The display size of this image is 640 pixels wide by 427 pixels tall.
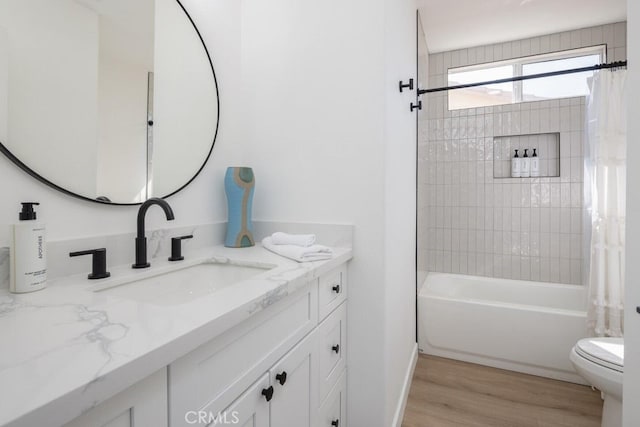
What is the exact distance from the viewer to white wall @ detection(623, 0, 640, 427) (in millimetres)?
952

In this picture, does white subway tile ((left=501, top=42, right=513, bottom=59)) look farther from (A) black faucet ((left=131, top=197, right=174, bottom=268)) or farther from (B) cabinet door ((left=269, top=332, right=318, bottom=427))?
(A) black faucet ((left=131, top=197, right=174, bottom=268))

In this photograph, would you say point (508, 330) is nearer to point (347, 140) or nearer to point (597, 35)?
point (347, 140)

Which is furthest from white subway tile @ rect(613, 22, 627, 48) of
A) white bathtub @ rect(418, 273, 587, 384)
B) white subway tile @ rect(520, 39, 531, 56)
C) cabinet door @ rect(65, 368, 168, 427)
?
cabinet door @ rect(65, 368, 168, 427)

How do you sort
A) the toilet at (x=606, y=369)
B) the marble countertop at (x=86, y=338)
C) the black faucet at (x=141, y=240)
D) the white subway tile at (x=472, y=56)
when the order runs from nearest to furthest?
1. the marble countertop at (x=86, y=338)
2. the black faucet at (x=141, y=240)
3. the toilet at (x=606, y=369)
4. the white subway tile at (x=472, y=56)

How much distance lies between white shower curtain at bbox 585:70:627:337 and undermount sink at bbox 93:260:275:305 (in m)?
2.22

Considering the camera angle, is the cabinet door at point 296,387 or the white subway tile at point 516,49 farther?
the white subway tile at point 516,49

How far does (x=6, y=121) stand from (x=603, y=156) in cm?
297

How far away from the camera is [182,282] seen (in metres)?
1.11

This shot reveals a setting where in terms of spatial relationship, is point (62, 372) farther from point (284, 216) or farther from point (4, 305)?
point (284, 216)

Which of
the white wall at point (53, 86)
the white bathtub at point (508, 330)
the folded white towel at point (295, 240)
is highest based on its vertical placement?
the white wall at point (53, 86)

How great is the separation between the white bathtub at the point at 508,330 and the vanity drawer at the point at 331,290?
1298 millimetres

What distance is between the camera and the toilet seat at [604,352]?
57.1 inches

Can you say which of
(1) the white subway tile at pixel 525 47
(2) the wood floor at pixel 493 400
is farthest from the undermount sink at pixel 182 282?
(1) the white subway tile at pixel 525 47

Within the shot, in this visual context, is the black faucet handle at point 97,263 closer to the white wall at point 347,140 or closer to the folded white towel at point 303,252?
the folded white towel at point 303,252
